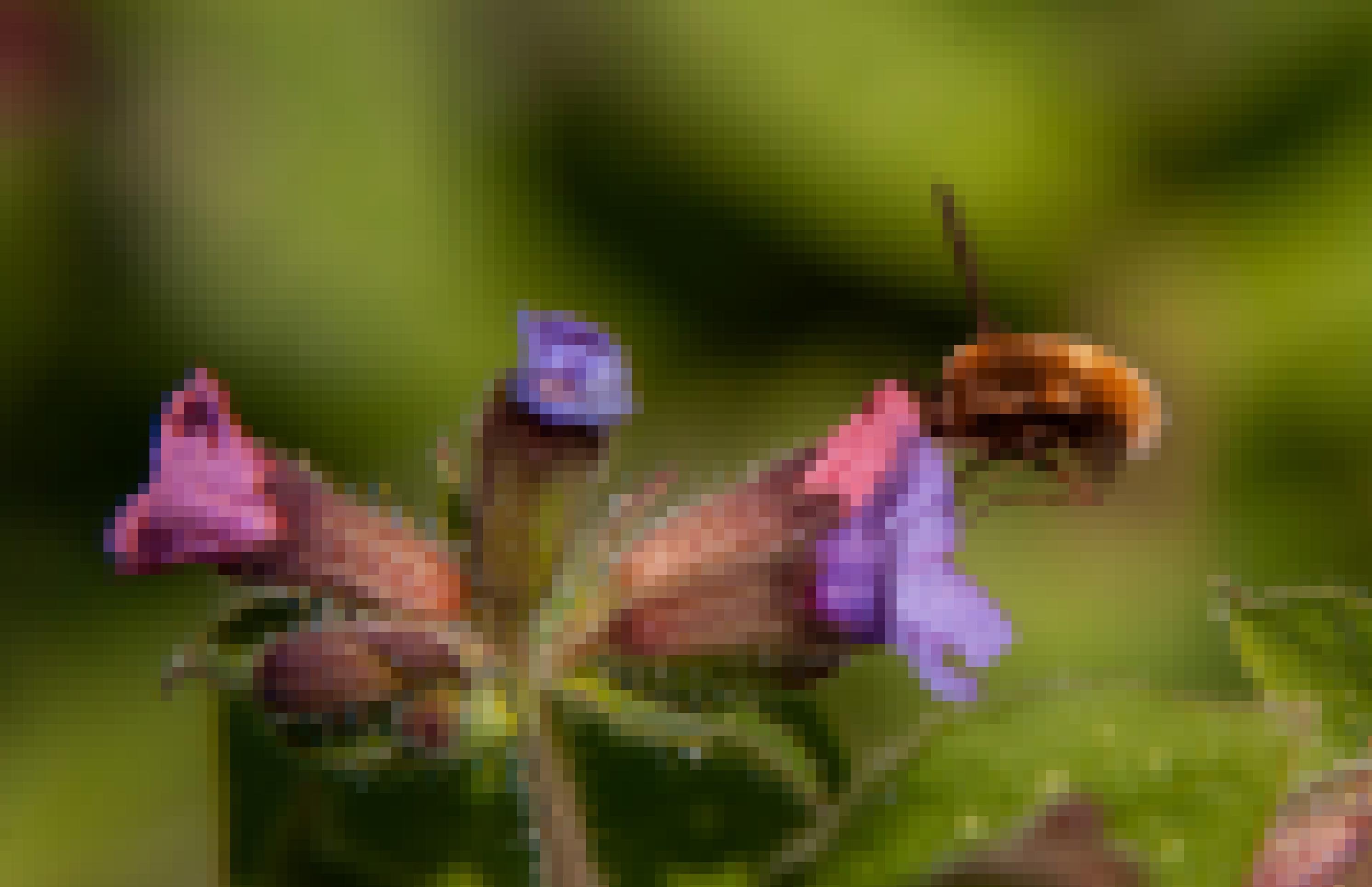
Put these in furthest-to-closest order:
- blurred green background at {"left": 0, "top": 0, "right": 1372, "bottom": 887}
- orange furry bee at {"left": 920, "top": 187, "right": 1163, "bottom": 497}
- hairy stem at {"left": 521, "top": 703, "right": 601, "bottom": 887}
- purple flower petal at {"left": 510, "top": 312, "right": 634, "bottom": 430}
Result: blurred green background at {"left": 0, "top": 0, "right": 1372, "bottom": 887}
orange furry bee at {"left": 920, "top": 187, "right": 1163, "bottom": 497}
purple flower petal at {"left": 510, "top": 312, "right": 634, "bottom": 430}
hairy stem at {"left": 521, "top": 703, "right": 601, "bottom": 887}

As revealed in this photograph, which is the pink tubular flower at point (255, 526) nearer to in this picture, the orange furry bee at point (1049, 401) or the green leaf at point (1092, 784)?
the green leaf at point (1092, 784)

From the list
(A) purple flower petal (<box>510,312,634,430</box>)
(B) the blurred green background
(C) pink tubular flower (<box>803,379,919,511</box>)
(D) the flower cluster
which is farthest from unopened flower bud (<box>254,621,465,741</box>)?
(B) the blurred green background

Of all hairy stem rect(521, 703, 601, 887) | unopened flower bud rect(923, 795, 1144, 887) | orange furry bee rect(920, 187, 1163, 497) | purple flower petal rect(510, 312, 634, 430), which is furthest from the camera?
orange furry bee rect(920, 187, 1163, 497)

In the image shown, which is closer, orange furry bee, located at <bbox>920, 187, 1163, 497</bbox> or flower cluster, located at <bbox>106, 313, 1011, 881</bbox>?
flower cluster, located at <bbox>106, 313, 1011, 881</bbox>

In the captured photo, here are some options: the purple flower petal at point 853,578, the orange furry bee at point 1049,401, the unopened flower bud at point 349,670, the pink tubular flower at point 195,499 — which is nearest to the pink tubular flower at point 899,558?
the purple flower petal at point 853,578

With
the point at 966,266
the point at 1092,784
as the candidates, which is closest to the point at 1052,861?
the point at 1092,784

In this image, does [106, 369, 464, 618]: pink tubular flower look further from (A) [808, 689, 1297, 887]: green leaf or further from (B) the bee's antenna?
(B) the bee's antenna

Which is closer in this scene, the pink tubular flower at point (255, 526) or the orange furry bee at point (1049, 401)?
the pink tubular flower at point (255, 526)
